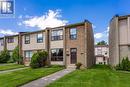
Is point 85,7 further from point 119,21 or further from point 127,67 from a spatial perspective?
point 127,67

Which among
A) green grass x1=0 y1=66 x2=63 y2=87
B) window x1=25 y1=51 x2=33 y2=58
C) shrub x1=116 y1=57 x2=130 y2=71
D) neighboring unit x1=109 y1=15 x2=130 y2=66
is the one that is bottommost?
green grass x1=0 y1=66 x2=63 y2=87

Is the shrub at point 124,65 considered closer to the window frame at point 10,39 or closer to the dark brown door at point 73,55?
the dark brown door at point 73,55

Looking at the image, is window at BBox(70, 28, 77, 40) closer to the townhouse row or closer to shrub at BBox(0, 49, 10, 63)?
the townhouse row

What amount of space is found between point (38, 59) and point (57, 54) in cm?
316

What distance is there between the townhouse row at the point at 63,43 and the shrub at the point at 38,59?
3.54 feet

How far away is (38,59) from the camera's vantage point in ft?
98.7

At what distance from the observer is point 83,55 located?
89.9ft

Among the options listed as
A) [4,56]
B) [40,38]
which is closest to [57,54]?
[40,38]

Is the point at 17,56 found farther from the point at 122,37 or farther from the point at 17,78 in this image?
the point at 122,37

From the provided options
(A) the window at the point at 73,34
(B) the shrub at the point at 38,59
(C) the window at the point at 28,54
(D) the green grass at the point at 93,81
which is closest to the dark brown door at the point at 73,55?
(A) the window at the point at 73,34

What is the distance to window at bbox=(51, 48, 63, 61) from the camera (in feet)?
99.2

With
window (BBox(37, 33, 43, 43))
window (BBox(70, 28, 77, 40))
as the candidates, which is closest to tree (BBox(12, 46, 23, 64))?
window (BBox(37, 33, 43, 43))

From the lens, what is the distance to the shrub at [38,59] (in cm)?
2984

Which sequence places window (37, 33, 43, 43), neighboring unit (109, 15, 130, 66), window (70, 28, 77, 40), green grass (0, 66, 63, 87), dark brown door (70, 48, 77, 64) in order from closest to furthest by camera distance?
green grass (0, 66, 63, 87) < neighboring unit (109, 15, 130, 66) < dark brown door (70, 48, 77, 64) < window (70, 28, 77, 40) < window (37, 33, 43, 43)
